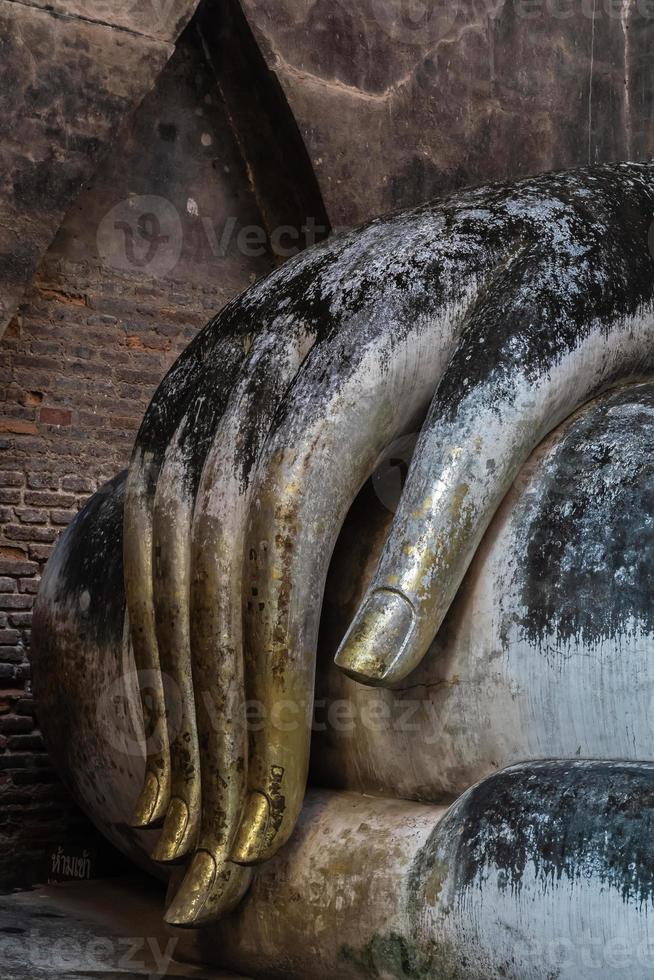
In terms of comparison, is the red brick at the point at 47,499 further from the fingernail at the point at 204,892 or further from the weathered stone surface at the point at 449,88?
the fingernail at the point at 204,892

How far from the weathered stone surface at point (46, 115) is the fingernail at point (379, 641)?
7.78 ft

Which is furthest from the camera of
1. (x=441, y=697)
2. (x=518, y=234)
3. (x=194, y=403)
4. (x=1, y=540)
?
(x=1, y=540)

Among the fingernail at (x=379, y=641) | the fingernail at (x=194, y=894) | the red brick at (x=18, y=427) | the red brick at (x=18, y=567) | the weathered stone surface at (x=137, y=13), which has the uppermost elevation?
the weathered stone surface at (x=137, y=13)

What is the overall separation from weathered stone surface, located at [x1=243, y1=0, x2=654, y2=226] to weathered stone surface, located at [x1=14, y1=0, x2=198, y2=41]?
0.31 m

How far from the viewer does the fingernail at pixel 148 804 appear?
9.33 feet

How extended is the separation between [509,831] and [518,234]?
125 centimetres

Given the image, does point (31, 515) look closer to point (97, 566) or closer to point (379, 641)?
point (97, 566)

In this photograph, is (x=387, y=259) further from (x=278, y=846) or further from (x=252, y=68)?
(x=252, y=68)

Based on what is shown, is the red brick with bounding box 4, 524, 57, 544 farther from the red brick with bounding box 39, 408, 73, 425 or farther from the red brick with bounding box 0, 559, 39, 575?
the red brick with bounding box 39, 408, 73, 425

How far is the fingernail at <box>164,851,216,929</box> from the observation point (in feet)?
8.63

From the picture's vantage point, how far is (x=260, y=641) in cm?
265

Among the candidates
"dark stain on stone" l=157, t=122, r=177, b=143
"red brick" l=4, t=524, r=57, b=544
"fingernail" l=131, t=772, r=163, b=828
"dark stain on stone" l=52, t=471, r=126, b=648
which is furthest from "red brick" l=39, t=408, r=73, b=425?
"fingernail" l=131, t=772, r=163, b=828

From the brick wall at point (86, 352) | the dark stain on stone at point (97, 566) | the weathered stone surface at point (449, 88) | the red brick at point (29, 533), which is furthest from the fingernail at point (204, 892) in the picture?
the weathered stone surface at point (449, 88)

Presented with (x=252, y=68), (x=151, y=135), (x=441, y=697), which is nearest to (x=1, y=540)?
(x=151, y=135)
